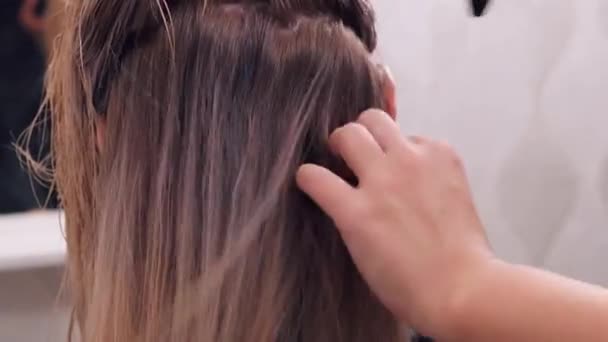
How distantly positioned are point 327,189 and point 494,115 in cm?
65

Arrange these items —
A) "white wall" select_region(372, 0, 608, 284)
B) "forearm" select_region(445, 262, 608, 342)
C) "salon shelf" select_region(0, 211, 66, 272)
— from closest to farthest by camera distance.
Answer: "forearm" select_region(445, 262, 608, 342) < "salon shelf" select_region(0, 211, 66, 272) < "white wall" select_region(372, 0, 608, 284)

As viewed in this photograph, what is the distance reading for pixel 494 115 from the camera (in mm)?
1100

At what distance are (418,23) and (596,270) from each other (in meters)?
0.43

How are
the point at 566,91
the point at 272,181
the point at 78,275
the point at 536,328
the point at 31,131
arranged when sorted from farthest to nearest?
the point at 566,91, the point at 31,131, the point at 78,275, the point at 272,181, the point at 536,328

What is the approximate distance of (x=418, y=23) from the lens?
1.05 metres

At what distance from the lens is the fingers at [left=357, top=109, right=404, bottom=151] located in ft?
1.64

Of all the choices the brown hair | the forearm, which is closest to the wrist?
the forearm

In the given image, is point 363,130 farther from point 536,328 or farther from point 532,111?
point 532,111

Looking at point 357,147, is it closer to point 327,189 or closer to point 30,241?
point 327,189

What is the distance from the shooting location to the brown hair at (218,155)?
559 millimetres

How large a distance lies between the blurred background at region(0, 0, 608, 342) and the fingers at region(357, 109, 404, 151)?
1.77 ft

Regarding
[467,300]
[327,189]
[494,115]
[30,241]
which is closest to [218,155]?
[327,189]

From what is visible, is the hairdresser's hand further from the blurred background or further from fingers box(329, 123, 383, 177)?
the blurred background

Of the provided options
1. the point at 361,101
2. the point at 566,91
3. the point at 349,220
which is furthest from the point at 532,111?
the point at 349,220
